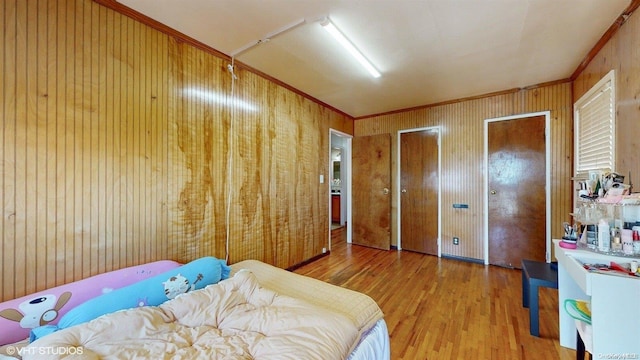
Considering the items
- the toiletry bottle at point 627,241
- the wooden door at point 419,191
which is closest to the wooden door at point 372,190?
the wooden door at point 419,191

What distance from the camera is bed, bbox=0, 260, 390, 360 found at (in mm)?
983

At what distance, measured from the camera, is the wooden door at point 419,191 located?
3926 mm

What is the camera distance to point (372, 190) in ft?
14.7

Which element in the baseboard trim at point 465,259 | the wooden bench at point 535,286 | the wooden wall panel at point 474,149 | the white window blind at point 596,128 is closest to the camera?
the wooden bench at point 535,286

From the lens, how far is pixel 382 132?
4.48 meters

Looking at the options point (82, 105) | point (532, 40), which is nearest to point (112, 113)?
point (82, 105)

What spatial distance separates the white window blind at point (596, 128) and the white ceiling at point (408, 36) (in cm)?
42

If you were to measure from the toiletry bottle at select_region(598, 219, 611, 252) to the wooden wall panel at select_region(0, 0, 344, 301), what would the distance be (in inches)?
111

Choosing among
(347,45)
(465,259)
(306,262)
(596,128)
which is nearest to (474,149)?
(596,128)

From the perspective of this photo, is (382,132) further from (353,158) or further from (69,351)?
(69,351)

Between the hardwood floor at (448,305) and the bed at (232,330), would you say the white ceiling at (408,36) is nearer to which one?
the bed at (232,330)

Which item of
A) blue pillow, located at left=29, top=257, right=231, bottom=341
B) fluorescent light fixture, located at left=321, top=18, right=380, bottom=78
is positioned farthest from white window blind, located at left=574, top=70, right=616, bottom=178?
blue pillow, located at left=29, top=257, right=231, bottom=341

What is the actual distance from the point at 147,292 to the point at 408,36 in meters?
2.72

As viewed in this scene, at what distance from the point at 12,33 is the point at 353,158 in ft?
13.6
